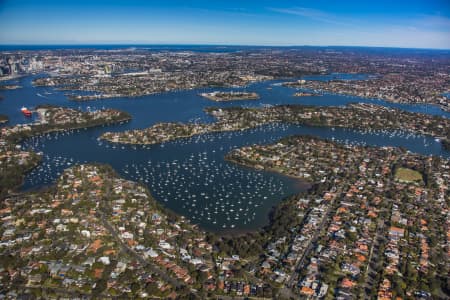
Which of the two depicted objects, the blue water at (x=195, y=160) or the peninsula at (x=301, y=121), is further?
the peninsula at (x=301, y=121)

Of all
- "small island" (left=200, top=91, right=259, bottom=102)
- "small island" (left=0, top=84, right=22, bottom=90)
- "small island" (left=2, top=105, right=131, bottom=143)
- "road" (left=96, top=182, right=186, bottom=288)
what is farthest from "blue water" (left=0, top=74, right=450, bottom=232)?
"small island" (left=0, top=84, right=22, bottom=90)

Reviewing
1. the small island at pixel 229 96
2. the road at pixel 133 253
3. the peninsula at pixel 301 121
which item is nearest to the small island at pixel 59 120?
the peninsula at pixel 301 121

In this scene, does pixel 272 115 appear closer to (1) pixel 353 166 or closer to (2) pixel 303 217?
(1) pixel 353 166

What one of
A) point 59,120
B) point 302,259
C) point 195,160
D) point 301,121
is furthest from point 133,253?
point 301,121

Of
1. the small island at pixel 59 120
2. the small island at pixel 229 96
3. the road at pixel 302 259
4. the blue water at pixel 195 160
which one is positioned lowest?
the road at pixel 302 259

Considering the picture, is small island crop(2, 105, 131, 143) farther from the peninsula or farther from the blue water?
the peninsula

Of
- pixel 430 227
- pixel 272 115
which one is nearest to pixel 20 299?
pixel 430 227

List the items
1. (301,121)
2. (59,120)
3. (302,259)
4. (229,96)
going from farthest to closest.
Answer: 1. (229,96)
2. (301,121)
3. (59,120)
4. (302,259)

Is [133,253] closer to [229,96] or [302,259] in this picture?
[302,259]

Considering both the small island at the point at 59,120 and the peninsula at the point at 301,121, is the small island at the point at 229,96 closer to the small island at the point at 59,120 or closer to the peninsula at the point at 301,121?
the peninsula at the point at 301,121
